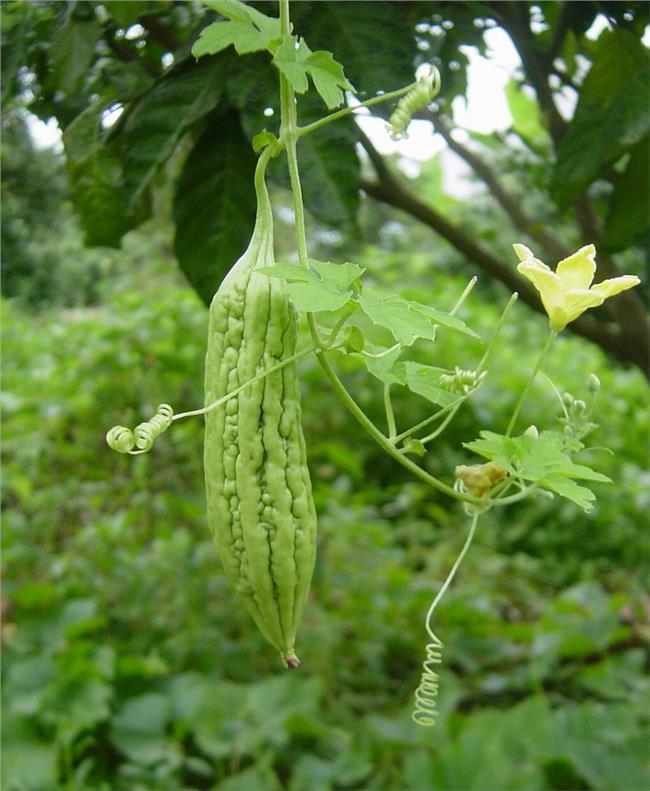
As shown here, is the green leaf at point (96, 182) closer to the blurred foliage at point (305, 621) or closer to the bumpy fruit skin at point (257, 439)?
the bumpy fruit skin at point (257, 439)

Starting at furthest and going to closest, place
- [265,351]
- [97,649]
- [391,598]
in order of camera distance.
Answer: [391,598] < [97,649] < [265,351]

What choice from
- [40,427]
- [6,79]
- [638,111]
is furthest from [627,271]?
[40,427]

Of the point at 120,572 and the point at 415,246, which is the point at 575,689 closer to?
the point at 120,572

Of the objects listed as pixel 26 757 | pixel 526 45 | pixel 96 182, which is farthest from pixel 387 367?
pixel 26 757

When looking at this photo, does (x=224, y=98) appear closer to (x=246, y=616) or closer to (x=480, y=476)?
(x=480, y=476)

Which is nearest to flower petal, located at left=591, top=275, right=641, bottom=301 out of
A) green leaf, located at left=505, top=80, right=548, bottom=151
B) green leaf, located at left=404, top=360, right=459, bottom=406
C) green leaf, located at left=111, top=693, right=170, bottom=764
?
green leaf, located at left=404, top=360, right=459, bottom=406

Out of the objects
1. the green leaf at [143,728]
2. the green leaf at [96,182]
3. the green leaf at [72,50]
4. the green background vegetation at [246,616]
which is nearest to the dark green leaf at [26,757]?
the green background vegetation at [246,616]
